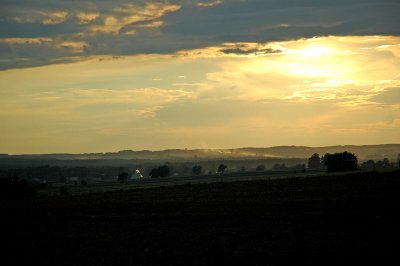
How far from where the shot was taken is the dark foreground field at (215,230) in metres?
27.5

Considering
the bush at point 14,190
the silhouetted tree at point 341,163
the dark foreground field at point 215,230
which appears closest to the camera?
the dark foreground field at point 215,230

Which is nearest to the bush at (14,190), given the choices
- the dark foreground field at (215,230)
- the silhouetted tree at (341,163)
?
the dark foreground field at (215,230)

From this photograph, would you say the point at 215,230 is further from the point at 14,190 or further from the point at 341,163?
the point at 341,163

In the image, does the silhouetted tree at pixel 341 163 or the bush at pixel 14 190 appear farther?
the silhouetted tree at pixel 341 163

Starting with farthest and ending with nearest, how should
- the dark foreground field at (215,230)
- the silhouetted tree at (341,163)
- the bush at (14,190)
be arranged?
1. the silhouetted tree at (341,163)
2. the bush at (14,190)
3. the dark foreground field at (215,230)

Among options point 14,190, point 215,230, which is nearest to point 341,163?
point 14,190

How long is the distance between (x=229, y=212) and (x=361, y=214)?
32.9 ft

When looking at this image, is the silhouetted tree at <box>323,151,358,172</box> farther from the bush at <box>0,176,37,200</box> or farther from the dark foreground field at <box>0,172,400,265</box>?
the bush at <box>0,176,37,200</box>

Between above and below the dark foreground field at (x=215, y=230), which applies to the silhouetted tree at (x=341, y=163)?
above

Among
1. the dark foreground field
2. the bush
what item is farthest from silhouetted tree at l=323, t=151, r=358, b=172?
the bush

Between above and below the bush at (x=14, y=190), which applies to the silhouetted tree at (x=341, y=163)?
above

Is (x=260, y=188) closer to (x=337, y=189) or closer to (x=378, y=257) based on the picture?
(x=337, y=189)

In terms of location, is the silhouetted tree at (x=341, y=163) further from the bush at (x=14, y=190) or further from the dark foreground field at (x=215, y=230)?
the bush at (x=14, y=190)

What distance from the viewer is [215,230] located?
35.9 meters
